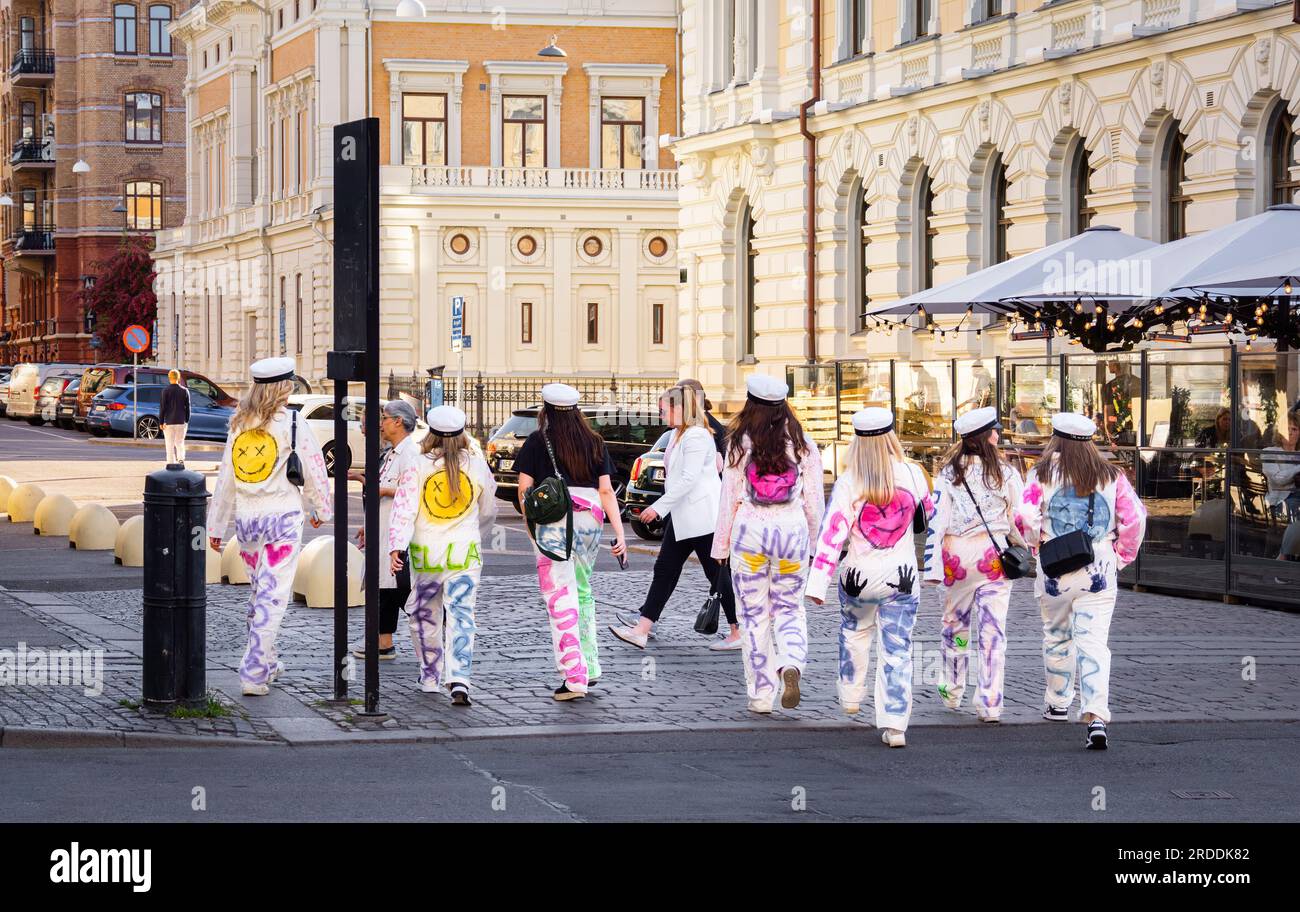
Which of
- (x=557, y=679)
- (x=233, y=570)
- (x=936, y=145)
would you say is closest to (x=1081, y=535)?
(x=557, y=679)

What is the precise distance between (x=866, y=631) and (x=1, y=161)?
9947 cm

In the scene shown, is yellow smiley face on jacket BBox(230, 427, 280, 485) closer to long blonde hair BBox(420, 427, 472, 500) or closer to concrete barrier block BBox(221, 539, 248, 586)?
long blonde hair BBox(420, 427, 472, 500)

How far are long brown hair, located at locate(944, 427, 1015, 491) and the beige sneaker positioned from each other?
62.5 inches

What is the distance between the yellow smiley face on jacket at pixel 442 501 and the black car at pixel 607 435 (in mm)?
15723

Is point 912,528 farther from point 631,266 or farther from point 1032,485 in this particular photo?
point 631,266

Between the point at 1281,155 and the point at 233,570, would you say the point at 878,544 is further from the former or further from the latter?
the point at 1281,155

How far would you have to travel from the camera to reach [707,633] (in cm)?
1452

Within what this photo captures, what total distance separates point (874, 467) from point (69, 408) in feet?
160

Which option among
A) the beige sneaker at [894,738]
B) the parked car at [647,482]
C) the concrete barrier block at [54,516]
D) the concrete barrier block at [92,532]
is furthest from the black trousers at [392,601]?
the parked car at [647,482]

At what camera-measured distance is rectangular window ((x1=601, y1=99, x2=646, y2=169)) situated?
61312mm

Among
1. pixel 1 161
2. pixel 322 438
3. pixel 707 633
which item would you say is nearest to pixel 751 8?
pixel 322 438

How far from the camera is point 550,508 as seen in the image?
11.9 m

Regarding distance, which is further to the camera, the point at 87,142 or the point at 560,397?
the point at 87,142
